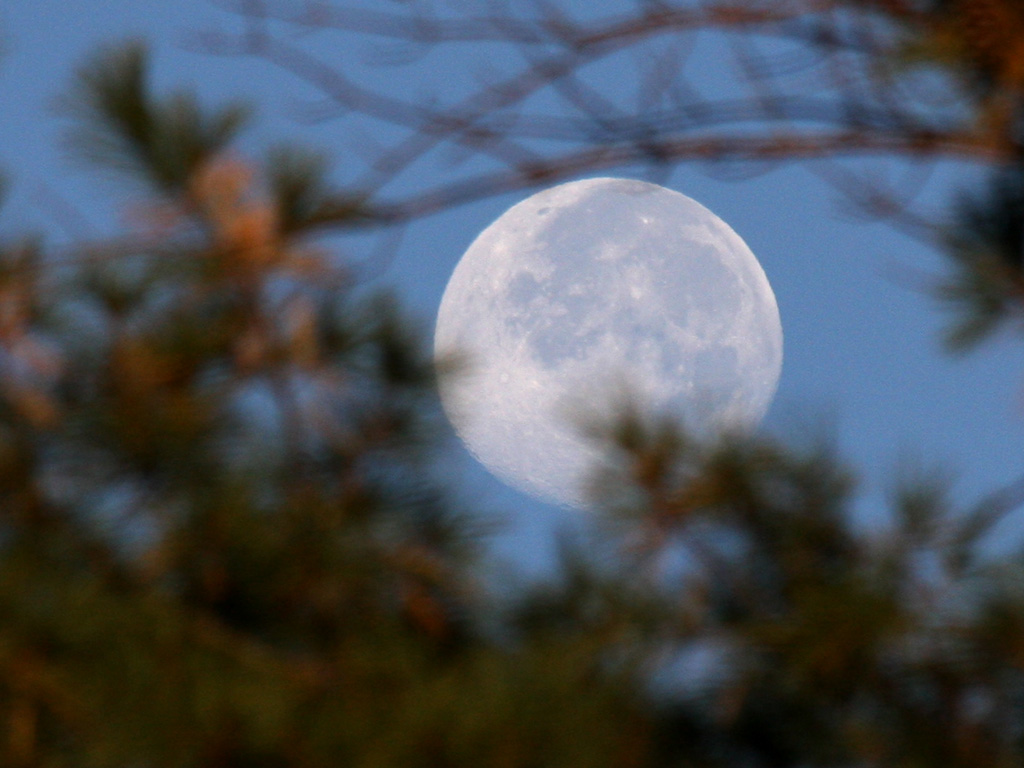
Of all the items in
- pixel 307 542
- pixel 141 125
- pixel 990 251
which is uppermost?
pixel 990 251

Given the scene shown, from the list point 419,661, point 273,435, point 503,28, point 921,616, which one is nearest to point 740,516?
point 921,616

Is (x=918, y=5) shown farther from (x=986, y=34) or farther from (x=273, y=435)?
(x=273, y=435)

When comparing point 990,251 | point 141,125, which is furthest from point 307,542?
point 990,251

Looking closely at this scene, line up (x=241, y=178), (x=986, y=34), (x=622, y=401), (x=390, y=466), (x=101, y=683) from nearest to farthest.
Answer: (x=101, y=683), (x=622, y=401), (x=241, y=178), (x=986, y=34), (x=390, y=466)

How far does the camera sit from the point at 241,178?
4.59ft

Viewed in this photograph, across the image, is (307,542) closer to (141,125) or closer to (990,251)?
(141,125)

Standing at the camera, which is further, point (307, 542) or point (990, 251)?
point (990, 251)

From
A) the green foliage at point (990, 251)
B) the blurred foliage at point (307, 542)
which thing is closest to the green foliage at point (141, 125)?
the blurred foliage at point (307, 542)

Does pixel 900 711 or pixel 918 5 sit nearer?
pixel 900 711

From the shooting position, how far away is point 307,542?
1.44 metres

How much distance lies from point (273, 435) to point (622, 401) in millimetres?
411

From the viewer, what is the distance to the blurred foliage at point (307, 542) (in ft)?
4.13

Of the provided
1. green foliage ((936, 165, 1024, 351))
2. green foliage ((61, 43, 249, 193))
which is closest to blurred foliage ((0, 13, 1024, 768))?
green foliage ((61, 43, 249, 193))

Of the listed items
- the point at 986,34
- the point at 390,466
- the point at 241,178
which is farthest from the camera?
the point at 390,466
